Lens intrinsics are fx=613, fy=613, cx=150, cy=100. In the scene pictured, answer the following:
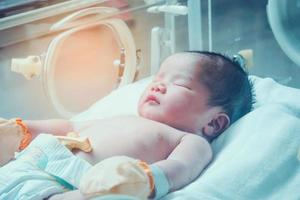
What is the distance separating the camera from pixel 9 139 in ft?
4.01

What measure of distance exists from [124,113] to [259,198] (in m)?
0.48

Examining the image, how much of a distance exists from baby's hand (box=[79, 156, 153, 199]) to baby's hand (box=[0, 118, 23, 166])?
269mm

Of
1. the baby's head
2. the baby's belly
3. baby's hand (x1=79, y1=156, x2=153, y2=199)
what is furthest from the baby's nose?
baby's hand (x1=79, y1=156, x2=153, y2=199)

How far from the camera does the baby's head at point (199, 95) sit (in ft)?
4.39

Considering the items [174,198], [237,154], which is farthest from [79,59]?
[174,198]

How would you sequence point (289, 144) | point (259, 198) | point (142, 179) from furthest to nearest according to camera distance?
point (289, 144), point (259, 198), point (142, 179)

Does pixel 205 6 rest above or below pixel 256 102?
above

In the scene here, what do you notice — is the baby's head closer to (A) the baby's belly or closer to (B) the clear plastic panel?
(A) the baby's belly

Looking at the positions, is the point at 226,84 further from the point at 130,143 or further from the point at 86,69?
the point at 86,69

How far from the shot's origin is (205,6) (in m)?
1.89

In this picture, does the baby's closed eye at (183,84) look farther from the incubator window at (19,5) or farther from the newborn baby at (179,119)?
the incubator window at (19,5)

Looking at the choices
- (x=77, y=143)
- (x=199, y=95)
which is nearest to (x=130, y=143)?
(x=77, y=143)

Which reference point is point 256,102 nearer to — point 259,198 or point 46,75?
point 259,198

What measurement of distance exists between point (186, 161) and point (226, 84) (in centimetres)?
28
